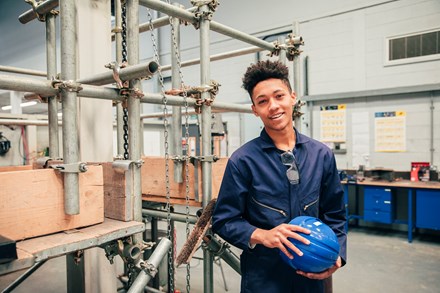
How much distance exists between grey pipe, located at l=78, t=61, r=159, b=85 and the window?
17.6 feet

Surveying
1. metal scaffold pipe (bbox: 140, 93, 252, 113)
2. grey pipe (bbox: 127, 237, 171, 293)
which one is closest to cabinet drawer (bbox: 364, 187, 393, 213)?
metal scaffold pipe (bbox: 140, 93, 252, 113)

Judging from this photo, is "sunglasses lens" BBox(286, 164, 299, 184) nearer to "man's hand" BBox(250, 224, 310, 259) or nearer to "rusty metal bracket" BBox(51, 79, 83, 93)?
"man's hand" BBox(250, 224, 310, 259)

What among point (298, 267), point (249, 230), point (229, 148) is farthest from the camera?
point (229, 148)

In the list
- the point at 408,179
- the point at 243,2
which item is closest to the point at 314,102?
the point at 408,179

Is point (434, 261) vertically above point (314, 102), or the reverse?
point (314, 102)

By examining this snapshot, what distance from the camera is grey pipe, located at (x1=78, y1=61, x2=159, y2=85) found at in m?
1.10

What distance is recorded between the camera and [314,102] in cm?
610

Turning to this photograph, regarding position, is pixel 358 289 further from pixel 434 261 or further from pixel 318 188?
pixel 318 188

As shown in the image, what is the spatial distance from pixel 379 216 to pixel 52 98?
16.1 feet

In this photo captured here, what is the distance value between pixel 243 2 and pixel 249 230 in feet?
21.2

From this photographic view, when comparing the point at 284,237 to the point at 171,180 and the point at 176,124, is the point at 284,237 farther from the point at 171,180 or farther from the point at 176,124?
the point at 176,124

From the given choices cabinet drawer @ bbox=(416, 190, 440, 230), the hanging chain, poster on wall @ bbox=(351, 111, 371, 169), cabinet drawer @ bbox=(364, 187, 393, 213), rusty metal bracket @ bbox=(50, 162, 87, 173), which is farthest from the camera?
poster on wall @ bbox=(351, 111, 371, 169)

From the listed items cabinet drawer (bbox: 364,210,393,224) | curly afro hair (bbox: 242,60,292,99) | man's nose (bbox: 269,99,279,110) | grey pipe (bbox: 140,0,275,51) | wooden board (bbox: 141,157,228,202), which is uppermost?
grey pipe (bbox: 140,0,275,51)

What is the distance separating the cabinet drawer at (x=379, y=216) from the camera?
4.90m
